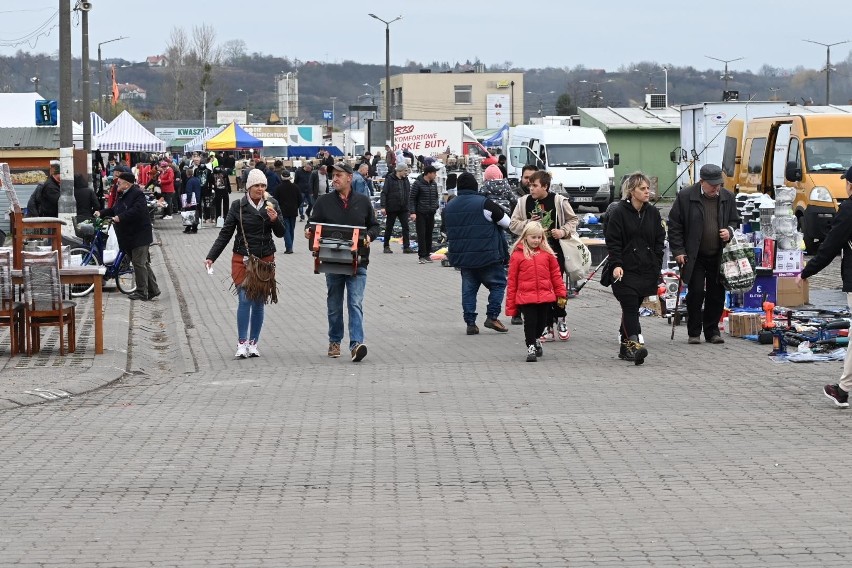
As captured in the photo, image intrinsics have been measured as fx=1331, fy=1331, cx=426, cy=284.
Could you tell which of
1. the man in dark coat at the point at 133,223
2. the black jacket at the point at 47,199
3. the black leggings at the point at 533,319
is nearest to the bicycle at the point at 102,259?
the man in dark coat at the point at 133,223

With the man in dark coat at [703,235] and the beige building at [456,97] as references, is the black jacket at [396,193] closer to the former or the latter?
the man in dark coat at [703,235]

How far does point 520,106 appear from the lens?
165 metres

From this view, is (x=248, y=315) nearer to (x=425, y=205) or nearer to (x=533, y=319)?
(x=533, y=319)

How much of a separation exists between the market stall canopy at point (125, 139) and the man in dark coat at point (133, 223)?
21525 mm

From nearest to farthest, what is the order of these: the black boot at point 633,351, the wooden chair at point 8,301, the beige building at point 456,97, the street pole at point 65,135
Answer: the black boot at point 633,351 < the wooden chair at point 8,301 < the street pole at point 65,135 < the beige building at point 456,97

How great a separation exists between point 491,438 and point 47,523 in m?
3.14

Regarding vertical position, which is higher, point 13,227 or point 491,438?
point 13,227

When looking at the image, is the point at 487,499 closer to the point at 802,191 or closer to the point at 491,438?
the point at 491,438

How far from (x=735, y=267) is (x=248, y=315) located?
4.89 m

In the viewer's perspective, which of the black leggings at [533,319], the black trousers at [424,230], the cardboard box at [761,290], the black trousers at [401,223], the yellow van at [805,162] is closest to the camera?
the black leggings at [533,319]

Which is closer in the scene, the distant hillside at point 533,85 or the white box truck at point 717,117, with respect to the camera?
the white box truck at point 717,117

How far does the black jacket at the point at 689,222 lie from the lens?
43.6 feet

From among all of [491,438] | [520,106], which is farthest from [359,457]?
[520,106]

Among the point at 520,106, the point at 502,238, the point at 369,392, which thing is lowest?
the point at 369,392
